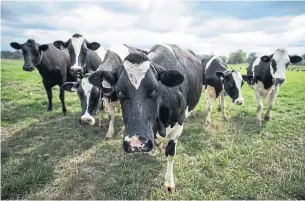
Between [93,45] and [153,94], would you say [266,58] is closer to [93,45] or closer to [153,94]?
[93,45]

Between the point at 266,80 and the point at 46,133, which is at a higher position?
the point at 266,80

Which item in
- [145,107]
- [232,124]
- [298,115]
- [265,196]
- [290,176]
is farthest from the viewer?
[298,115]

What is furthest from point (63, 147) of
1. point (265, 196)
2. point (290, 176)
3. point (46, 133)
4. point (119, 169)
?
point (290, 176)

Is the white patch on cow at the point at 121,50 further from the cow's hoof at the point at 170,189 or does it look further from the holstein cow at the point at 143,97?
the cow's hoof at the point at 170,189

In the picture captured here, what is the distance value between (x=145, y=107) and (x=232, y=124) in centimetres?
531

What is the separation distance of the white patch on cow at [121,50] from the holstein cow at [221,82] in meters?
2.85

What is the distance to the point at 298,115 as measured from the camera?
322 inches

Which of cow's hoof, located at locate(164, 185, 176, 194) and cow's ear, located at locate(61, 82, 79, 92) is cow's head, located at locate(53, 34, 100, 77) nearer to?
cow's ear, located at locate(61, 82, 79, 92)

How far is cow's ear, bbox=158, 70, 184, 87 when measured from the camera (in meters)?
3.18

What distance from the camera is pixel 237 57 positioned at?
69.9m

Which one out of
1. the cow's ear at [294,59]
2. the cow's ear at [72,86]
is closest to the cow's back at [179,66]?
the cow's ear at [72,86]

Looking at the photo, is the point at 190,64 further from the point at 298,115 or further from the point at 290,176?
the point at 298,115

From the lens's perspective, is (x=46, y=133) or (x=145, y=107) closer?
(x=145, y=107)

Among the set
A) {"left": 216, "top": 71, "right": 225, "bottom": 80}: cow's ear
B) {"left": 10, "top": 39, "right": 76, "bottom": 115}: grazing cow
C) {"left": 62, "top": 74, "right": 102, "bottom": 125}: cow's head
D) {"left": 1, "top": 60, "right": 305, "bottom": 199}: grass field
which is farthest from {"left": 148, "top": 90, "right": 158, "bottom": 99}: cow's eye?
{"left": 10, "top": 39, "right": 76, "bottom": 115}: grazing cow
